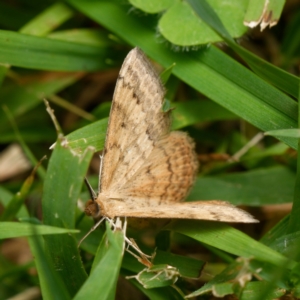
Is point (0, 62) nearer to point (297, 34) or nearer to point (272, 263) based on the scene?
point (272, 263)

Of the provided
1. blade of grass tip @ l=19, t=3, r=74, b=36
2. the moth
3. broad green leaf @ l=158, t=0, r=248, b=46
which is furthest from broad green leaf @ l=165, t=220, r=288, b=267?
blade of grass tip @ l=19, t=3, r=74, b=36

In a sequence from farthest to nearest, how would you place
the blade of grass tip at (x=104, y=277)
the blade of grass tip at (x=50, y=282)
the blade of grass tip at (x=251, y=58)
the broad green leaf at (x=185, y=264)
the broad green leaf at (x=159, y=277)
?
the blade of grass tip at (x=251, y=58)
the broad green leaf at (x=185, y=264)
the broad green leaf at (x=159, y=277)
the blade of grass tip at (x=50, y=282)
the blade of grass tip at (x=104, y=277)

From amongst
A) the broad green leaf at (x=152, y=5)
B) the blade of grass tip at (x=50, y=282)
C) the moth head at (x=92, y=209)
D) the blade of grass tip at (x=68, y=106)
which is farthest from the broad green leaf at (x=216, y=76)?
the blade of grass tip at (x=50, y=282)

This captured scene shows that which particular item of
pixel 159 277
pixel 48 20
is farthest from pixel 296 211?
pixel 48 20

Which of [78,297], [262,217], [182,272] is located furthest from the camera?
[262,217]

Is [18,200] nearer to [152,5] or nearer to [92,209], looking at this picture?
[92,209]

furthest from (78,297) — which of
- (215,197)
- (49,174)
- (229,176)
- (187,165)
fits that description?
(229,176)

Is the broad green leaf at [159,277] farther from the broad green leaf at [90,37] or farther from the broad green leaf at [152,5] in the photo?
the broad green leaf at [90,37]
